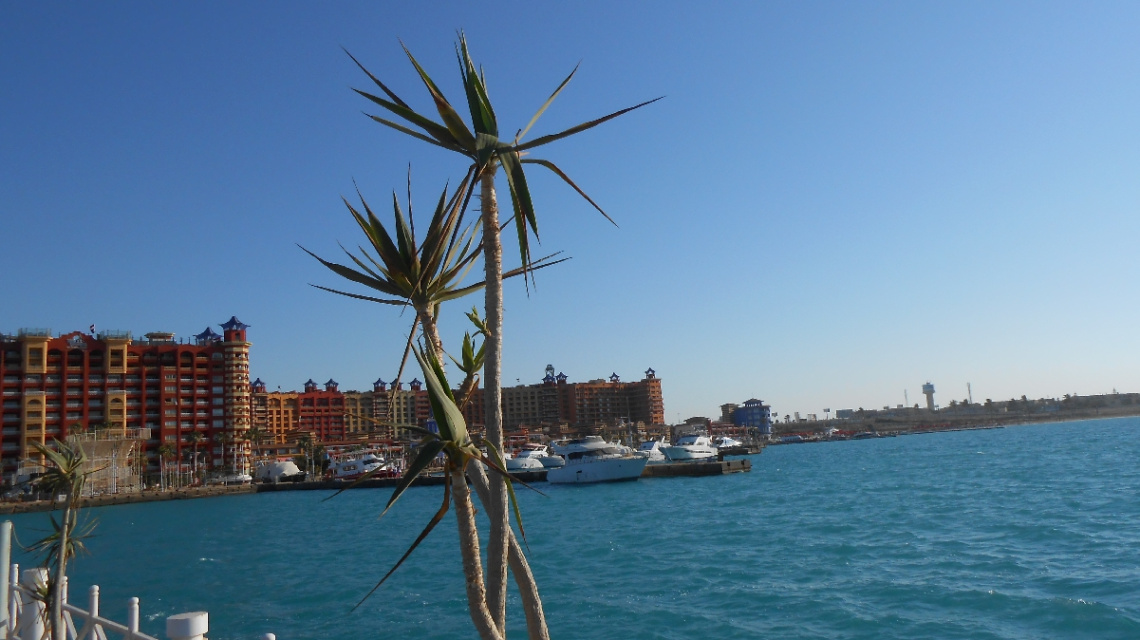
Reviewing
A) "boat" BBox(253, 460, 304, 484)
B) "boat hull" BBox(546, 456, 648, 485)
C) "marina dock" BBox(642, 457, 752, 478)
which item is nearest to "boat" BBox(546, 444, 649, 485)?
"boat hull" BBox(546, 456, 648, 485)

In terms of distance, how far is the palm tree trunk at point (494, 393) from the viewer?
430cm

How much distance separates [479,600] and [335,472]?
110 m

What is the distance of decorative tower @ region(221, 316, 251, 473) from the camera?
11331 cm

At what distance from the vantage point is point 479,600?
4219mm

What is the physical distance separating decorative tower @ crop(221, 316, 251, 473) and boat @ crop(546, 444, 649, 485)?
185ft

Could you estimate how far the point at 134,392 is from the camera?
108312 millimetres

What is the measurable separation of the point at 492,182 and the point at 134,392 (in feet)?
394

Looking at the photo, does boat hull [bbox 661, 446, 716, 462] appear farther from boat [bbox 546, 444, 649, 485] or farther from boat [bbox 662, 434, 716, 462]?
boat [bbox 546, 444, 649, 485]

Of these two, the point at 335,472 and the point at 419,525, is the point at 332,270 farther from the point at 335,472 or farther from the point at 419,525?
the point at 335,472

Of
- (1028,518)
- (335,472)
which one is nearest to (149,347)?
(335,472)

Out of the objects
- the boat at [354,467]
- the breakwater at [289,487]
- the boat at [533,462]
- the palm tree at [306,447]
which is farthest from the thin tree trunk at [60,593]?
the palm tree at [306,447]

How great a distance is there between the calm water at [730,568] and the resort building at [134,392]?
2405 inches

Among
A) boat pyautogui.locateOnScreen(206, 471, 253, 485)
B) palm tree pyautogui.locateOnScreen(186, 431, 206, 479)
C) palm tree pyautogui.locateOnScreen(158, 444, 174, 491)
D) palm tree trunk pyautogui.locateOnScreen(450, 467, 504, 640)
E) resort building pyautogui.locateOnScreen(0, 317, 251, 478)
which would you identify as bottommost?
boat pyautogui.locateOnScreen(206, 471, 253, 485)

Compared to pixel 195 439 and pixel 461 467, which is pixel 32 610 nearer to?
pixel 461 467
